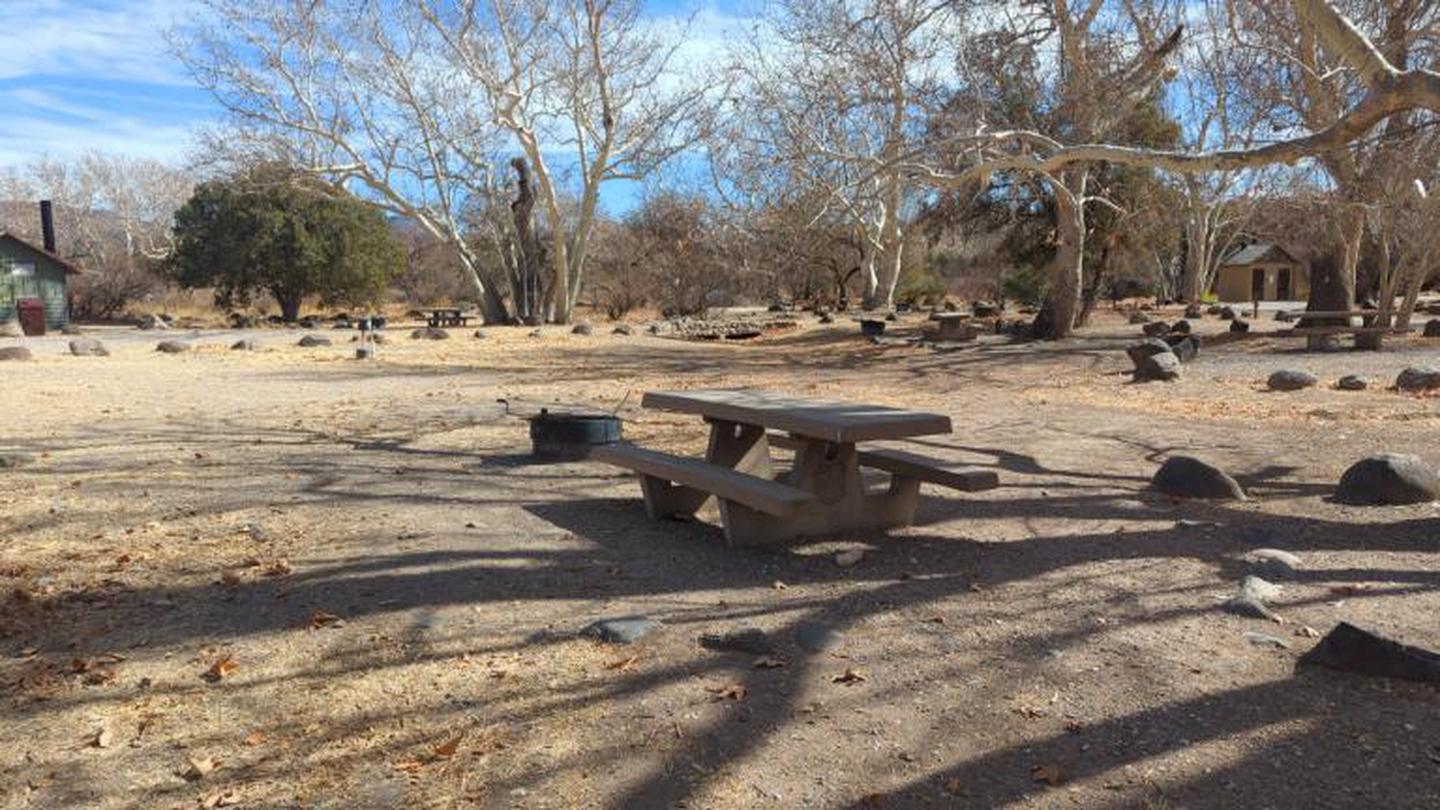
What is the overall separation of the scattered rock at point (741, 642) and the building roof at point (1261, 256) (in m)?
65.0

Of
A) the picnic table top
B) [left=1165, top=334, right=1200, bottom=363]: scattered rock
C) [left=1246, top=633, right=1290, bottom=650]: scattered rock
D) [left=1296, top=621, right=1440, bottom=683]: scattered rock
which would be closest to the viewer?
[left=1296, top=621, right=1440, bottom=683]: scattered rock

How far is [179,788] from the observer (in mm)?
2820

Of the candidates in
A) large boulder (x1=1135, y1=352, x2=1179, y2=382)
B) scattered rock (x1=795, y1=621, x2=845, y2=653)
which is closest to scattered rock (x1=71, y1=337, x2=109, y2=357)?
large boulder (x1=1135, y1=352, x2=1179, y2=382)

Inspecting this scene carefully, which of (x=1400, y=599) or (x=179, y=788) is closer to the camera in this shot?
(x=179, y=788)

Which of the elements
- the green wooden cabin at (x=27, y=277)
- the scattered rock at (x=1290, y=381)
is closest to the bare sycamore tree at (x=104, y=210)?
the green wooden cabin at (x=27, y=277)

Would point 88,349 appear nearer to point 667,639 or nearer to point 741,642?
point 667,639

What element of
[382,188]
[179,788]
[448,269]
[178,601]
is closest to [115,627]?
[178,601]

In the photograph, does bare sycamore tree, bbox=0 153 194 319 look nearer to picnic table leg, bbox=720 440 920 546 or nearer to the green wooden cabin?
the green wooden cabin

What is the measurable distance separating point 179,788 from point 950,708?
219 cm

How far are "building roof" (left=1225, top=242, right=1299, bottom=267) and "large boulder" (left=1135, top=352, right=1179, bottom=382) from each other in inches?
2112

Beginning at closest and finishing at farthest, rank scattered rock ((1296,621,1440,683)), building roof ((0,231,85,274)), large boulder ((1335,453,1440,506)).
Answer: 1. scattered rock ((1296,621,1440,683))
2. large boulder ((1335,453,1440,506))
3. building roof ((0,231,85,274))

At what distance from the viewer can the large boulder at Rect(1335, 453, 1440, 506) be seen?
5582mm

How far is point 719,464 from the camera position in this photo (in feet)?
20.3

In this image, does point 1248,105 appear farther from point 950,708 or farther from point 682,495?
point 950,708
